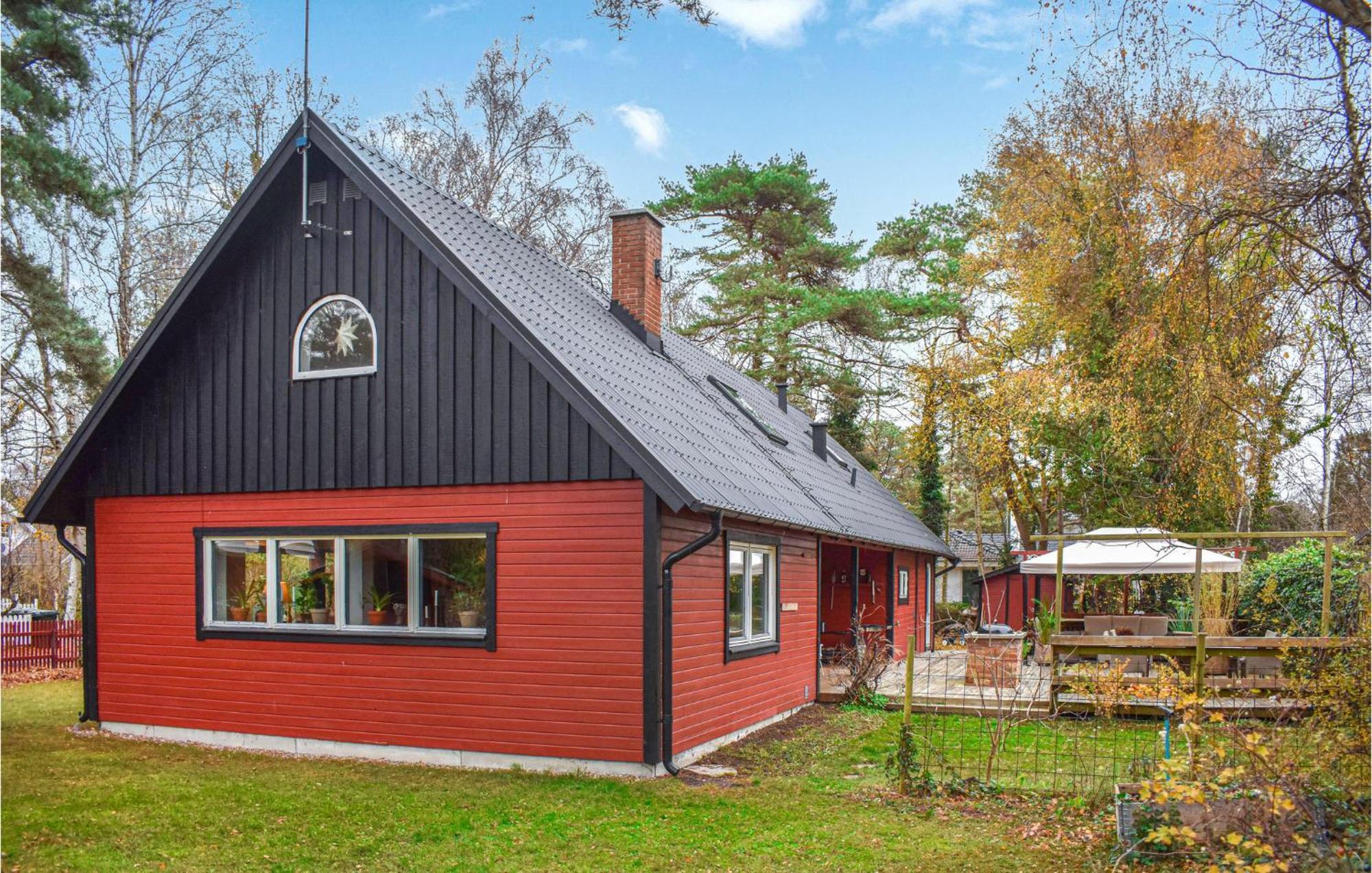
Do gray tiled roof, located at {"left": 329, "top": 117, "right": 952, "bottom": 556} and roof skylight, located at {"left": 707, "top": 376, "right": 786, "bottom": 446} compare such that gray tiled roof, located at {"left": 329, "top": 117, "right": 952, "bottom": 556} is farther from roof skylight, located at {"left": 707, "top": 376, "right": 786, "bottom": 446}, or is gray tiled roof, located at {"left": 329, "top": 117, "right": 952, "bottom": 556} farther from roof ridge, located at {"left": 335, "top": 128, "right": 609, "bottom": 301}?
roof skylight, located at {"left": 707, "top": 376, "right": 786, "bottom": 446}

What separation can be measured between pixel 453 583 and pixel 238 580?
8.81 ft

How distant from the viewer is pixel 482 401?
991 centimetres

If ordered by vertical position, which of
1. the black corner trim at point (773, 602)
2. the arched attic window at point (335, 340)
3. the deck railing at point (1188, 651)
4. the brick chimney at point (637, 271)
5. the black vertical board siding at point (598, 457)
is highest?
the brick chimney at point (637, 271)

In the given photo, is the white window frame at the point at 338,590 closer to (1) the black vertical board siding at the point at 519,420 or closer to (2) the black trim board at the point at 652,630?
(1) the black vertical board siding at the point at 519,420


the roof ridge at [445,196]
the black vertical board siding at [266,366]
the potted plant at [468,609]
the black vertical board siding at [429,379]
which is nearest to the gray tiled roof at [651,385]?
the roof ridge at [445,196]

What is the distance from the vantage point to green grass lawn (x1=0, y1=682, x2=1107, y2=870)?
22.2 feet

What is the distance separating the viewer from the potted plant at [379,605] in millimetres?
10336

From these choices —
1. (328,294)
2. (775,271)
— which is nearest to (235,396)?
(328,294)

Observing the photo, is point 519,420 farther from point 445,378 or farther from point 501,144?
point 501,144

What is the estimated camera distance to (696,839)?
7.25 meters

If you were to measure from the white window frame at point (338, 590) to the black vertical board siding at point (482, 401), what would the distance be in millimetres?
626

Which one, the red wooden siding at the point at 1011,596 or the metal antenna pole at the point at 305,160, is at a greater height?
the metal antenna pole at the point at 305,160

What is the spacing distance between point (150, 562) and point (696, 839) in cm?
737

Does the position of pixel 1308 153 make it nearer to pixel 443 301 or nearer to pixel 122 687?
pixel 443 301
